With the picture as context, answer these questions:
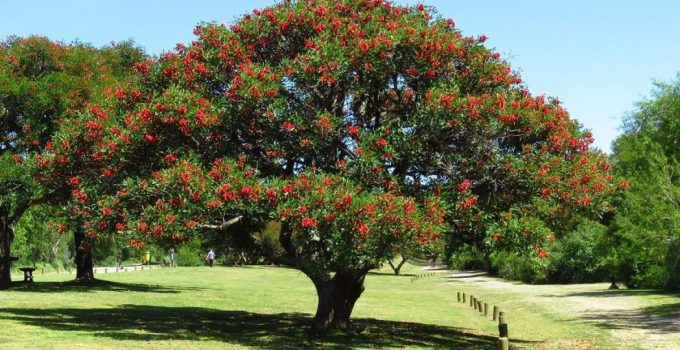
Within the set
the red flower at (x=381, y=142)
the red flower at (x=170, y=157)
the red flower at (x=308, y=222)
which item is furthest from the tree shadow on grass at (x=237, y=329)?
the red flower at (x=381, y=142)

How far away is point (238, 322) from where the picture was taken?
26.7 metres

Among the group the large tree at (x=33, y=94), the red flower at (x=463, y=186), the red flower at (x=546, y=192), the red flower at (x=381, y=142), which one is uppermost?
the large tree at (x=33, y=94)

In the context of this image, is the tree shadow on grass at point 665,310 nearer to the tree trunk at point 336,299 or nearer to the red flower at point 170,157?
the tree trunk at point 336,299

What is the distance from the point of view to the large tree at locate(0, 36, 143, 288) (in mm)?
33406

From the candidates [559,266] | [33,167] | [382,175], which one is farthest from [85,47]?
[559,266]

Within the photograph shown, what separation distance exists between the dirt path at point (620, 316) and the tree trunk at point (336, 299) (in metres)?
8.58

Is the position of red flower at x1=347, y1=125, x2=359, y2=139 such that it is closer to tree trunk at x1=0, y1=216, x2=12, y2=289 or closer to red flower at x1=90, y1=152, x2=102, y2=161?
red flower at x1=90, y1=152, x2=102, y2=161

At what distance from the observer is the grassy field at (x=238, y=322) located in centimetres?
1997

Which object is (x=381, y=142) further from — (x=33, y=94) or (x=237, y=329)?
(x=33, y=94)

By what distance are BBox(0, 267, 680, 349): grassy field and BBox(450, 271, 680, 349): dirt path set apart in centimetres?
74

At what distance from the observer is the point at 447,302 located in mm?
44312

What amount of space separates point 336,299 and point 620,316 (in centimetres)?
1519

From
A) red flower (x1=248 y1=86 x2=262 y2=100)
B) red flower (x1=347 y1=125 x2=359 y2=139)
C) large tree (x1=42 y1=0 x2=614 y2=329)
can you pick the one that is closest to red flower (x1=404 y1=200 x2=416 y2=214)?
large tree (x1=42 y1=0 x2=614 y2=329)

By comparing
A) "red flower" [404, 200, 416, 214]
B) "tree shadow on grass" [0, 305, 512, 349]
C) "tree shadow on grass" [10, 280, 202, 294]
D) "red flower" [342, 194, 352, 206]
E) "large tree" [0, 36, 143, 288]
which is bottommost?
"tree shadow on grass" [0, 305, 512, 349]
